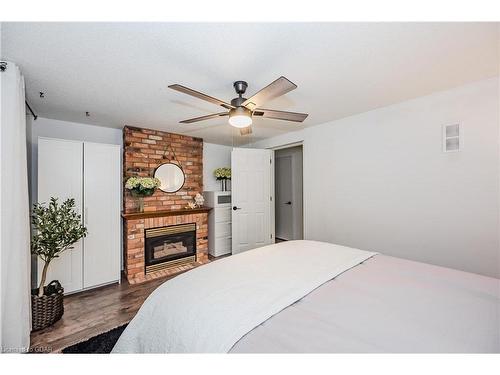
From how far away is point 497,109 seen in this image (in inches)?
72.6

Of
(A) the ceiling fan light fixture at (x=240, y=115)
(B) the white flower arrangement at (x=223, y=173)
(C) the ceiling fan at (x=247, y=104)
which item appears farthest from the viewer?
(B) the white flower arrangement at (x=223, y=173)

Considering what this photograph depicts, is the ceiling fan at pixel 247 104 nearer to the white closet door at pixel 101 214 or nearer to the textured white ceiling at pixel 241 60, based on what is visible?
the textured white ceiling at pixel 241 60

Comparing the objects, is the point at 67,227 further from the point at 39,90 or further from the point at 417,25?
the point at 417,25

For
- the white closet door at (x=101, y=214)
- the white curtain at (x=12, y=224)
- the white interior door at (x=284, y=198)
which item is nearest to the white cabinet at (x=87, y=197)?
the white closet door at (x=101, y=214)

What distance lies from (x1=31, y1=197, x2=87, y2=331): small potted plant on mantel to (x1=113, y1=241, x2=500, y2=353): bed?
1327 millimetres

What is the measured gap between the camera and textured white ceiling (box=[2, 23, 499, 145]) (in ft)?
4.08

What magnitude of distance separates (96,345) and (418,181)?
3412mm

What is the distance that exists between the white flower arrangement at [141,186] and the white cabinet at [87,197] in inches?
7.9

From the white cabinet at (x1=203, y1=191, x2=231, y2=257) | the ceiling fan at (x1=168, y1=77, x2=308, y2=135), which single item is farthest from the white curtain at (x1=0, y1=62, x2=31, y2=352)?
the white cabinet at (x1=203, y1=191, x2=231, y2=257)

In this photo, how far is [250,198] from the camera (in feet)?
12.9

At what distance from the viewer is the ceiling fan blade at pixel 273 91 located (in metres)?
1.35

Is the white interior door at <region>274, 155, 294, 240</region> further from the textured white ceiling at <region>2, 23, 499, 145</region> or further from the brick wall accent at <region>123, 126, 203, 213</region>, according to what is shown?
the textured white ceiling at <region>2, 23, 499, 145</region>

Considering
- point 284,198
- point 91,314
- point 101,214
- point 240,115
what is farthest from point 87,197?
point 284,198
